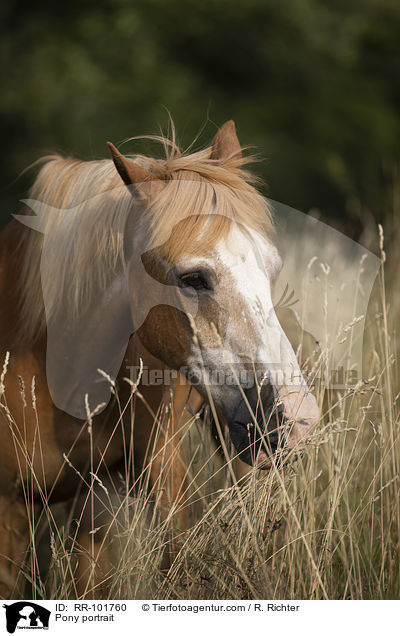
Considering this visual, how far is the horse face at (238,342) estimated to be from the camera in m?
1.36

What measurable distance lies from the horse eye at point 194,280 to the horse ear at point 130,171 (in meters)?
0.29

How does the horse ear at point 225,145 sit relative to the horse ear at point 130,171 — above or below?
above

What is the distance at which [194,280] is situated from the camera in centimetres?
143

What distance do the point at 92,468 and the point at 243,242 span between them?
0.75 meters

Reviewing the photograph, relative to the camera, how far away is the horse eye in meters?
1.42

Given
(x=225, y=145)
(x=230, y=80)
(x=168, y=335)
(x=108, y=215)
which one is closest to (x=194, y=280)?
(x=168, y=335)

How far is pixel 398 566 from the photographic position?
156 cm

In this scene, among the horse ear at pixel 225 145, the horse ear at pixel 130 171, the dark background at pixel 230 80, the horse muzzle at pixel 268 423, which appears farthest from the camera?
the dark background at pixel 230 80
